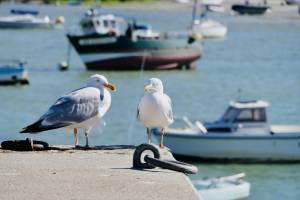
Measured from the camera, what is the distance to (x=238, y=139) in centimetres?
3167

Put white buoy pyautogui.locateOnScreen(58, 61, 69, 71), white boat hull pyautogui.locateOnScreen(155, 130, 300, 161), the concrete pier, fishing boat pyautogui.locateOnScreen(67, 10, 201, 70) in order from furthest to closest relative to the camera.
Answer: fishing boat pyautogui.locateOnScreen(67, 10, 201, 70), white buoy pyautogui.locateOnScreen(58, 61, 69, 71), white boat hull pyautogui.locateOnScreen(155, 130, 300, 161), the concrete pier

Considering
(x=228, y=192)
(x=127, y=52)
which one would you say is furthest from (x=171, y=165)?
(x=127, y=52)

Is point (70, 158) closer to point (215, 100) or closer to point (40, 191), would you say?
point (40, 191)

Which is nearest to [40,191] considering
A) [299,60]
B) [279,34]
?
[299,60]

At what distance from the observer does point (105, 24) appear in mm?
62750

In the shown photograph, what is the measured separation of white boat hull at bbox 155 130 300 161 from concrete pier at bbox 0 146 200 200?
22712 millimetres

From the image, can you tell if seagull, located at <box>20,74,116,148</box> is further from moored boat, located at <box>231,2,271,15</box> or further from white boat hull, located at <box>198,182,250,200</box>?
moored boat, located at <box>231,2,271,15</box>

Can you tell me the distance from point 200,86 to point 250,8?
70.3 metres

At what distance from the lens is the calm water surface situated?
32062 millimetres

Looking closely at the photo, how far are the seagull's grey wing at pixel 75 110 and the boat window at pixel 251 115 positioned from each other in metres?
21.5

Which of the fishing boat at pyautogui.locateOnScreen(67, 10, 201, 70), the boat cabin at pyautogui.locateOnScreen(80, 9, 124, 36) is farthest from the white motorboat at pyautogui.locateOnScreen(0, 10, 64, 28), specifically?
the fishing boat at pyautogui.locateOnScreen(67, 10, 201, 70)

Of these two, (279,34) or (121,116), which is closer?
(121,116)

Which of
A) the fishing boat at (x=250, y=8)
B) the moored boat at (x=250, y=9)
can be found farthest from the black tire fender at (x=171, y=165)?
the moored boat at (x=250, y=9)

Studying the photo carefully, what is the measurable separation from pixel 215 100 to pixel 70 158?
38108 mm
